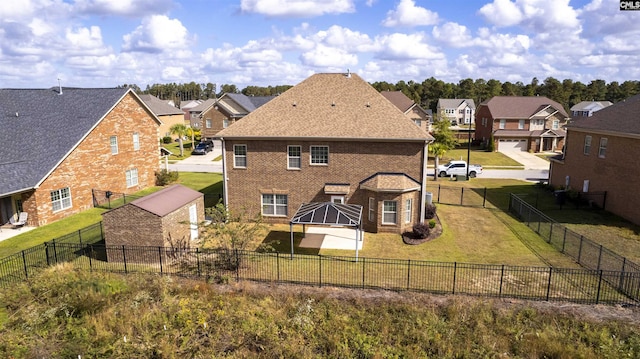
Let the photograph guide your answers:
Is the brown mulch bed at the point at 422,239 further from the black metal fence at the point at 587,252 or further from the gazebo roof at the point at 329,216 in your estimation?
the black metal fence at the point at 587,252

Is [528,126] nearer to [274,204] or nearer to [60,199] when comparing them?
[274,204]

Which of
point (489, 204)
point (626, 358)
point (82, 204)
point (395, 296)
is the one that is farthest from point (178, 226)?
point (489, 204)

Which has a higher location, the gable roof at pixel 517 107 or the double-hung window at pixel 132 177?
the gable roof at pixel 517 107

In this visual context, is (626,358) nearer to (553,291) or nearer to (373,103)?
(553,291)

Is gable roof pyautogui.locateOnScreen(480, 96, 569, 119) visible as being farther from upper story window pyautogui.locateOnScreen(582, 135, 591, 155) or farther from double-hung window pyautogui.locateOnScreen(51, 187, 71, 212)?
double-hung window pyautogui.locateOnScreen(51, 187, 71, 212)

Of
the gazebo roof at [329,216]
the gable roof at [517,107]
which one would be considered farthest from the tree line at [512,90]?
the gazebo roof at [329,216]

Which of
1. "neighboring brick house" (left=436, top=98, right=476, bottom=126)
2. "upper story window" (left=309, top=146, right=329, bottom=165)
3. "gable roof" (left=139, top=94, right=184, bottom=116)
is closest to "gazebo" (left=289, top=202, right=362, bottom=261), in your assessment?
"upper story window" (left=309, top=146, right=329, bottom=165)
